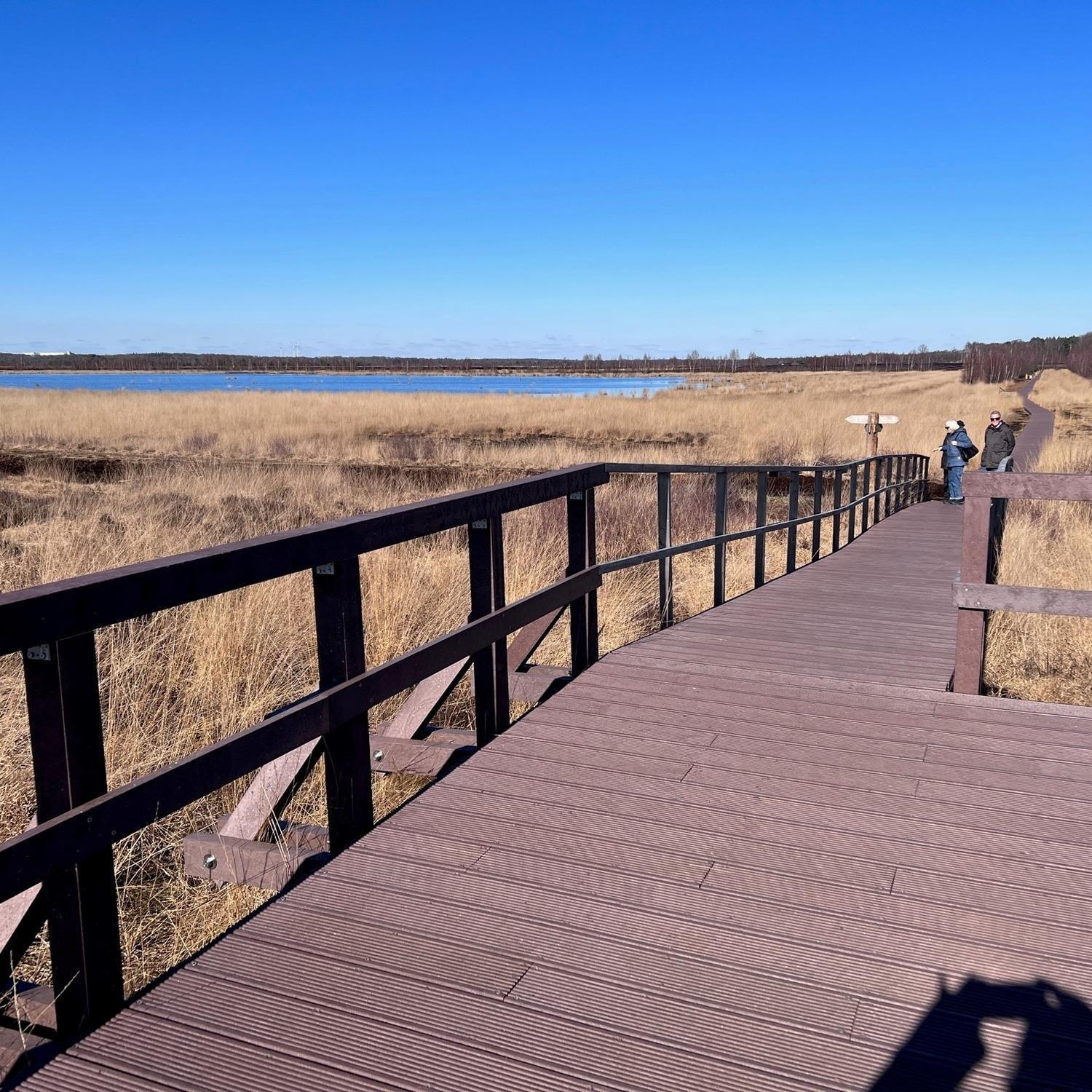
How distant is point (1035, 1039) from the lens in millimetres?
2174

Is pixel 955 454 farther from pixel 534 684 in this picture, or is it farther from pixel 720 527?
pixel 534 684

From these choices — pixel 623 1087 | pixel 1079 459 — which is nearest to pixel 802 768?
pixel 623 1087

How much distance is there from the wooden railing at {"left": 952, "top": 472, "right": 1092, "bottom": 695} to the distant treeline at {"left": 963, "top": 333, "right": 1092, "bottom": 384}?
98256 millimetres

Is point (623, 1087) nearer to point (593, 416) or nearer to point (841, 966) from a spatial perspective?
point (841, 966)

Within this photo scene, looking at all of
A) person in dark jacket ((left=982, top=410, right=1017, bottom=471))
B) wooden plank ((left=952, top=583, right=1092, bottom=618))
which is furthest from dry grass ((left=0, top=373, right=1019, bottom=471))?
wooden plank ((left=952, top=583, right=1092, bottom=618))

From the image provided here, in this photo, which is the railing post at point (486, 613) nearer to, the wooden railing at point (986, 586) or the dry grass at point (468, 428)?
the wooden railing at point (986, 586)

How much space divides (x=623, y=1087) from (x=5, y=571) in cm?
731

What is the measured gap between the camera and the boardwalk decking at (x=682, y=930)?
2.12 meters

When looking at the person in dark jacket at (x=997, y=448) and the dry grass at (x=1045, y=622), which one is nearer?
the dry grass at (x=1045, y=622)

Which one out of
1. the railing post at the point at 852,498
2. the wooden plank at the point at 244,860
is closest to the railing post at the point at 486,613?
the wooden plank at the point at 244,860

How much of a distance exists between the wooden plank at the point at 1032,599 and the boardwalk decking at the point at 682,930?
0.46 m

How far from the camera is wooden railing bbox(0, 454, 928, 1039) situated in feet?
7.00

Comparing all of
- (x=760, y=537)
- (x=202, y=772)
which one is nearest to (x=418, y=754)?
(x=202, y=772)

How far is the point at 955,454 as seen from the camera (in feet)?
57.6
